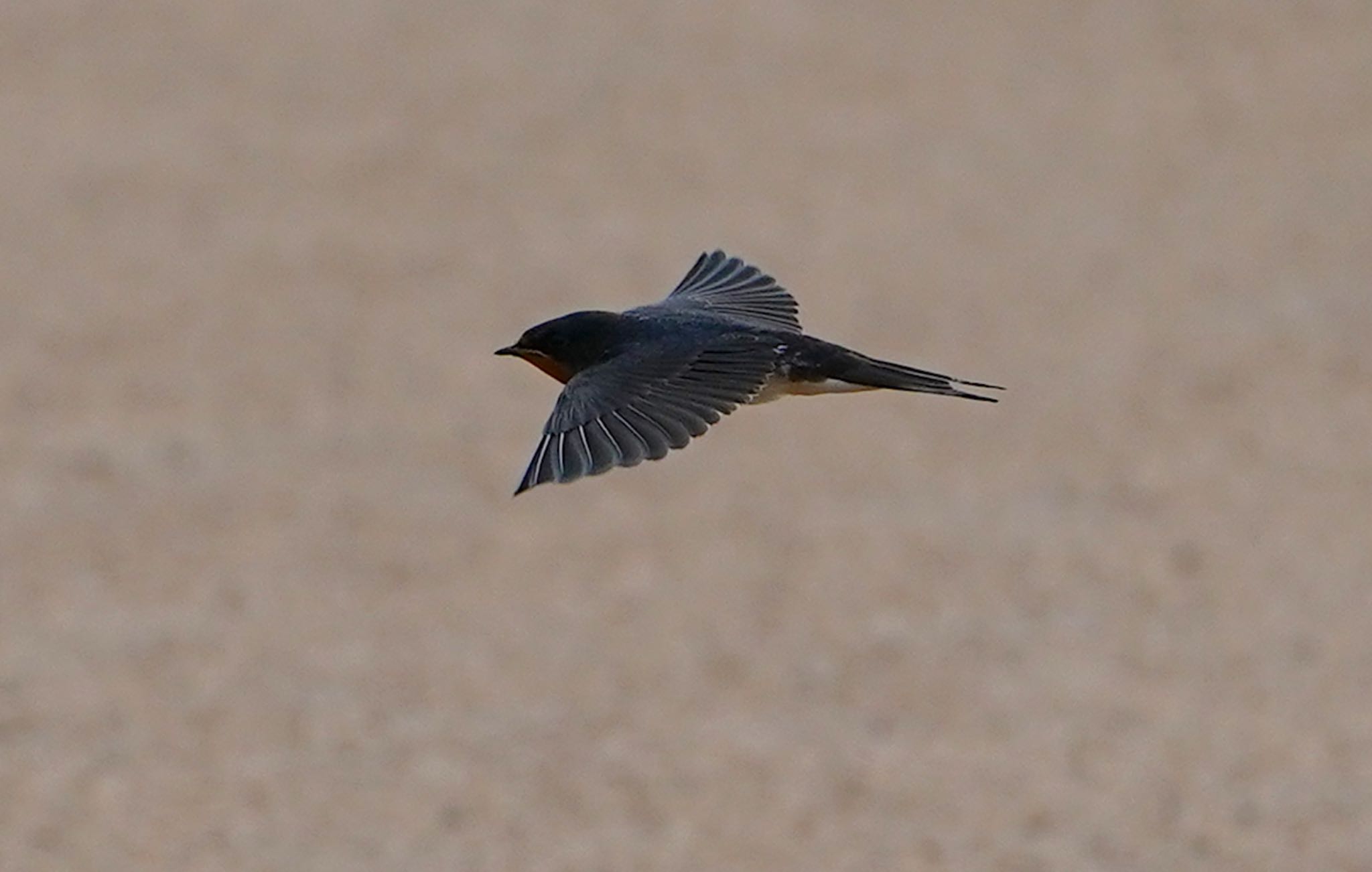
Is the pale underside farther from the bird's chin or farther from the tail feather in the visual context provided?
the bird's chin

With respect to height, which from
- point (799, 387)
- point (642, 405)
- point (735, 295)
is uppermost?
point (735, 295)

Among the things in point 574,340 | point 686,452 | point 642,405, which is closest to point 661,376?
point 642,405

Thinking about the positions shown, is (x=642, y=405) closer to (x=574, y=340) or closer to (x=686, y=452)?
(x=574, y=340)

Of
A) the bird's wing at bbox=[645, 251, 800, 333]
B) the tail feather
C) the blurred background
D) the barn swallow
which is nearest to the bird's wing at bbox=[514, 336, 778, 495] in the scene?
the barn swallow

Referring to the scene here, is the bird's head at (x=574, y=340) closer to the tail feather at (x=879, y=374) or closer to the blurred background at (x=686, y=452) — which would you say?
the tail feather at (x=879, y=374)

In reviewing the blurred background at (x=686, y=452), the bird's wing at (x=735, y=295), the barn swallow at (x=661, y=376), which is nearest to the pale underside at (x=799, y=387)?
the barn swallow at (x=661, y=376)

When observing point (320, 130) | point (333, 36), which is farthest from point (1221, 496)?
point (333, 36)

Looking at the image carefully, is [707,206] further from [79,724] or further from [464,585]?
[79,724]
